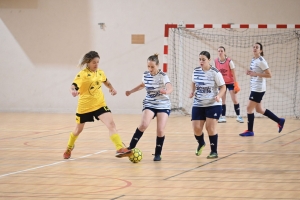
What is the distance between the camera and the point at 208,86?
856 centimetres

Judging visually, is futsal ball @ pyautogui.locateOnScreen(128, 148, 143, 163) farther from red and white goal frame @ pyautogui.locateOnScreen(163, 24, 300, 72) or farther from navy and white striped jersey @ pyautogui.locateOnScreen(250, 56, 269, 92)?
red and white goal frame @ pyautogui.locateOnScreen(163, 24, 300, 72)

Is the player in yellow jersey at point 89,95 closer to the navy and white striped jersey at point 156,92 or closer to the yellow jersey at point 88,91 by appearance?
the yellow jersey at point 88,91

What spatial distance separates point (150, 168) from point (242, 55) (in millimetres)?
9394

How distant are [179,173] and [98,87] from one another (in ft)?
6.63

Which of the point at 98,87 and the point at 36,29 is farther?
the point at 36,29

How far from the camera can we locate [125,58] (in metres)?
17.4

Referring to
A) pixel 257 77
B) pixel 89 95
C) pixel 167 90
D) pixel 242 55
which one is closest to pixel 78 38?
pixel 242 55

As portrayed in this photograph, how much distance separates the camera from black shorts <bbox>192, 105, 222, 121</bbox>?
8492 mm

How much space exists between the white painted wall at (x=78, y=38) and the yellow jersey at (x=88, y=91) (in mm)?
8755

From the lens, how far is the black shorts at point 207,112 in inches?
334

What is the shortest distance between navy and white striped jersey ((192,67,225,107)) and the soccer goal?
7.17 metres

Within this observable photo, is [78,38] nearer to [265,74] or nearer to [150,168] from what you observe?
[265,74]

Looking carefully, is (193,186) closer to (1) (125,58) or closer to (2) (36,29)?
(1) (125,58)

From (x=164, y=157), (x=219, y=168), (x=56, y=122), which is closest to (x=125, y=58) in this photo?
(x=56, y=122)
